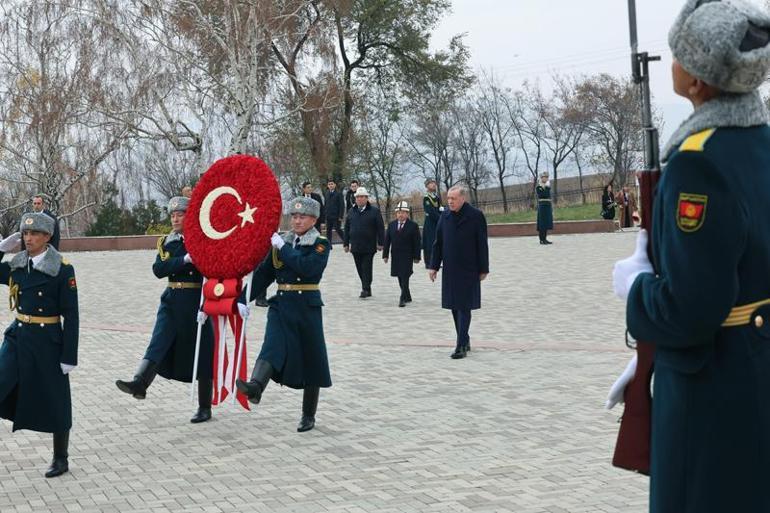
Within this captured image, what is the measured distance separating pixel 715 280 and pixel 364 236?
1544cm

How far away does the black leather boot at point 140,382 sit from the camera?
8.06 meters

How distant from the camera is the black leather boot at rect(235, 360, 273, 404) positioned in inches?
309

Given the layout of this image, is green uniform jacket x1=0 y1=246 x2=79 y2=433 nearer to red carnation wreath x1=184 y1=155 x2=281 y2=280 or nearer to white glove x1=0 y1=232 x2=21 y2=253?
white glove x1=0 y1=232 x2=21 y2=253

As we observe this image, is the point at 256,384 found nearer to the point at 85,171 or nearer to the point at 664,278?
the point at 664,278

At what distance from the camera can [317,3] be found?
3859cm

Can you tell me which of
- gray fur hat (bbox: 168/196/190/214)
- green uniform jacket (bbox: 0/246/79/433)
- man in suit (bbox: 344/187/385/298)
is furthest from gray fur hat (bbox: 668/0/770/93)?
man in suit (bbox: 344/187/385/298)

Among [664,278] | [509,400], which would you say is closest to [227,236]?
[509,400]

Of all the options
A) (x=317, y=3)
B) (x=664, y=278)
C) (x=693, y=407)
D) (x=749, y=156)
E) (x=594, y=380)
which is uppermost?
(x=317, y=3)

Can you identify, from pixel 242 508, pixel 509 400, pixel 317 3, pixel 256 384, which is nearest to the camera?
pixel 242 508

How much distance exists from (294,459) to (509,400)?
7.74ft

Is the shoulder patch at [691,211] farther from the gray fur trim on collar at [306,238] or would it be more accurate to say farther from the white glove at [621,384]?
the gray fur trim on collar at [306,238]

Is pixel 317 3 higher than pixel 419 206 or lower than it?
higher

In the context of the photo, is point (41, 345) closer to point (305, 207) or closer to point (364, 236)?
point (305, 207)

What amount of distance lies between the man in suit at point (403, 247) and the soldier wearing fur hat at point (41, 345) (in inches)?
389
